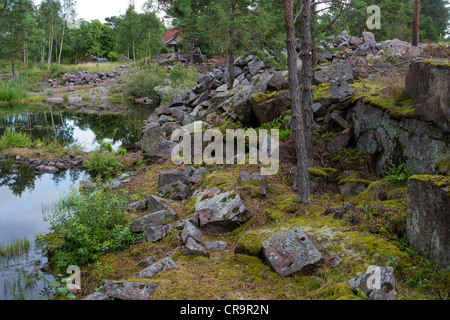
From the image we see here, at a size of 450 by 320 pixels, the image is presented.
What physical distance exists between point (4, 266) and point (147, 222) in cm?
293

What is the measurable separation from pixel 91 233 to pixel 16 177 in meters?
8.43

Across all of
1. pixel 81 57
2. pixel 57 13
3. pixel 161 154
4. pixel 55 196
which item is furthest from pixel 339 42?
pixel 81 57

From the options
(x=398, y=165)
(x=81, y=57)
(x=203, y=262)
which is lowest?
(x=203, y=262)

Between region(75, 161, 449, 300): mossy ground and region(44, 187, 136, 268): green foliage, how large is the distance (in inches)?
10.5

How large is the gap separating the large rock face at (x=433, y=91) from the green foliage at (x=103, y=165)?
10.6 metres

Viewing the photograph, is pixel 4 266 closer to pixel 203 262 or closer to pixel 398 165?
pixel 203 262

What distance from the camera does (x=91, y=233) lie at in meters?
6.72

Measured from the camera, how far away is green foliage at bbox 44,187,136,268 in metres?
6.45

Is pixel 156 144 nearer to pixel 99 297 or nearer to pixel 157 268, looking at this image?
pixel 157 268

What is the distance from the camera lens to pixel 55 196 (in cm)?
1138

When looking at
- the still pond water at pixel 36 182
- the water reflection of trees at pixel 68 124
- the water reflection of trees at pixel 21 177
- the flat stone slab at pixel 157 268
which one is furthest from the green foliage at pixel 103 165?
the flat stone slab at pixel 157 268

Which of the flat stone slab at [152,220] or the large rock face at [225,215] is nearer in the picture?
the large rock face at [225,215]

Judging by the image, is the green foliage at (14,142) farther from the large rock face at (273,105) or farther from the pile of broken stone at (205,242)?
the large rock face at (273,105)

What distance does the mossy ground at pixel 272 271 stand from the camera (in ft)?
14.2
